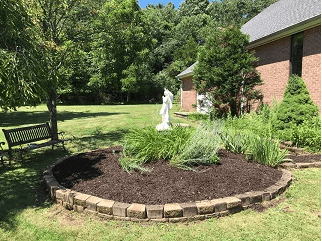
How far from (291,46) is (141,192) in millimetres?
9607

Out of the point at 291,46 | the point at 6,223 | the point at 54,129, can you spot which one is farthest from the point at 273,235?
the point at 291,46

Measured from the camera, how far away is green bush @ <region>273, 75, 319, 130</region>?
7566 millimetres

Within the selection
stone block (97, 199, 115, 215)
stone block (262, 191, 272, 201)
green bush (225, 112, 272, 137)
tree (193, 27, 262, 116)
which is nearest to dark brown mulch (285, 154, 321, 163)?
green bush (225, 112, 272, 137)

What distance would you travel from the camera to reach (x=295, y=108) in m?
7.63

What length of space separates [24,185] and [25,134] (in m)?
2.67

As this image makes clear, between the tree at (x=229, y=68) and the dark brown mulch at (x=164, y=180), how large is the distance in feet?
22.8

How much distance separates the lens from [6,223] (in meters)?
3.51

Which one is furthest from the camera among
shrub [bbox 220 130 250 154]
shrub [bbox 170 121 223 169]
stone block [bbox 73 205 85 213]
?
shrub [bbox 220 130 250 154]

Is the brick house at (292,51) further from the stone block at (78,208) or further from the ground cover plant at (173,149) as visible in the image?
the stone block at (78,208)

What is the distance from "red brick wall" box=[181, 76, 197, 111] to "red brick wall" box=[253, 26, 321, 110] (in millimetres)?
7266

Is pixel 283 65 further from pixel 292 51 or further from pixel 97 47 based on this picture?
pixel 97 47

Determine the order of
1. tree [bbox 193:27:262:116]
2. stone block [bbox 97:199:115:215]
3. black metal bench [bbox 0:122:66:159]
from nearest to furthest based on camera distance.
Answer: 1. stone block [bbox 97:199:115:215]
2. black metal bench [bbox 0:122:66:159]
3. tree [bbox 193:27:262:116]

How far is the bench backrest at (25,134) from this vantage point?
6562 millimetres

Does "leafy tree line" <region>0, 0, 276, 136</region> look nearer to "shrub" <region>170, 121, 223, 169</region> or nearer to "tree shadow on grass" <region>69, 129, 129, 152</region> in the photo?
"tree shadow on grass" <region>69, 129, 129, 152</region>
